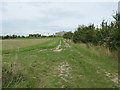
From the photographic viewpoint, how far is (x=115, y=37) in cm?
793

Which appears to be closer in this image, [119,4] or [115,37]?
[115,37]

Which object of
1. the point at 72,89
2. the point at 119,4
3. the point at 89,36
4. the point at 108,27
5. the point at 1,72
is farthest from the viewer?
the point at 89,36

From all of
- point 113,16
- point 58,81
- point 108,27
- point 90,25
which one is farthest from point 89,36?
point 58,81

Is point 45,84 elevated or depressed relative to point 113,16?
depressed

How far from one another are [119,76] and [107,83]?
109 centimetres

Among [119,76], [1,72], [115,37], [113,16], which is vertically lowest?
[119,76]

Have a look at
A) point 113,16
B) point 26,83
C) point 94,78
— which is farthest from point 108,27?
point 26,83

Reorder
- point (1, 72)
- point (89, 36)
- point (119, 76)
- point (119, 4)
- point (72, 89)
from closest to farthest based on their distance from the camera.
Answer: point (72, 89) → point (1, 72) → point (119, 76) → point (119, 4) → point (89, 36)

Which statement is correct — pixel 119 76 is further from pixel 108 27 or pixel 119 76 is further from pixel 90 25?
pixel 90 25

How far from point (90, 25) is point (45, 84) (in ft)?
49.3

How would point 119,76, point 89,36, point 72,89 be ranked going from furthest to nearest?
point 89,36, point 119,76, point 72,89

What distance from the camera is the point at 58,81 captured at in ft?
14.6

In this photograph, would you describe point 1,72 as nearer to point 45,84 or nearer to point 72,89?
point 45,84

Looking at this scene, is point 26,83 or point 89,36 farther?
point 89,36
